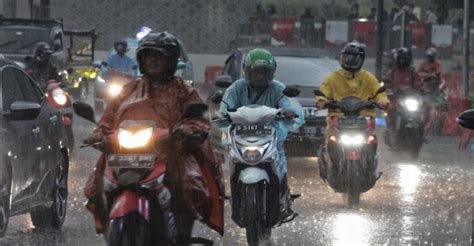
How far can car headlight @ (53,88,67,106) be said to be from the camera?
19688 millimetres

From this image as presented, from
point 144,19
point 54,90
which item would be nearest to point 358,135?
point 54,90

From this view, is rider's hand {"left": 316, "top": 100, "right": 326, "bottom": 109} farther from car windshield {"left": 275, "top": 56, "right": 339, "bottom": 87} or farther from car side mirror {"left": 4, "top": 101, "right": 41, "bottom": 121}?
car windshield {"left": 275, "top": 56, "right": 339, "bottom": 87}

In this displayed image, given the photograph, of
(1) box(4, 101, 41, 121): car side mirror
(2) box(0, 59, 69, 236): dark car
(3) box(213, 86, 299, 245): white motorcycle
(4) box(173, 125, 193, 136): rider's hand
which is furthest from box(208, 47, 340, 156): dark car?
(4) box(173, 125, 193, 136): rider's hand

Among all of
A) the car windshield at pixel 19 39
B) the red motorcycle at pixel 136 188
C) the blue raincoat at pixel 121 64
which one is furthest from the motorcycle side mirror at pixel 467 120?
the car windshield at pixel 19 39

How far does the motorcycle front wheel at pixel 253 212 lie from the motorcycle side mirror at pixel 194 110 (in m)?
2.86

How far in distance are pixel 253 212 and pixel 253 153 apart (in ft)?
1.47

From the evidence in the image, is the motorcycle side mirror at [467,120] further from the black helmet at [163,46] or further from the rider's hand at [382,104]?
the rider's hand at [382,104]

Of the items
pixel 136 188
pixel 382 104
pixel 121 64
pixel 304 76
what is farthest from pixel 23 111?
pixel 121 64

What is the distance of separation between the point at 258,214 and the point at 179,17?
4435 centimetres

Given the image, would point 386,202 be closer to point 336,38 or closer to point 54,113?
point 54,113

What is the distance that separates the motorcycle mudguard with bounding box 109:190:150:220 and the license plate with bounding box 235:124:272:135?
10.5ft

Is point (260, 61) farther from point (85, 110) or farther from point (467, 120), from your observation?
point (467, 120)

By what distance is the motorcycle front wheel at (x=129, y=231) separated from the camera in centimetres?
824

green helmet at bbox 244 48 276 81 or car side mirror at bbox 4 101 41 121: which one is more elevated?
green helmet at bbox 244 48 276 81
